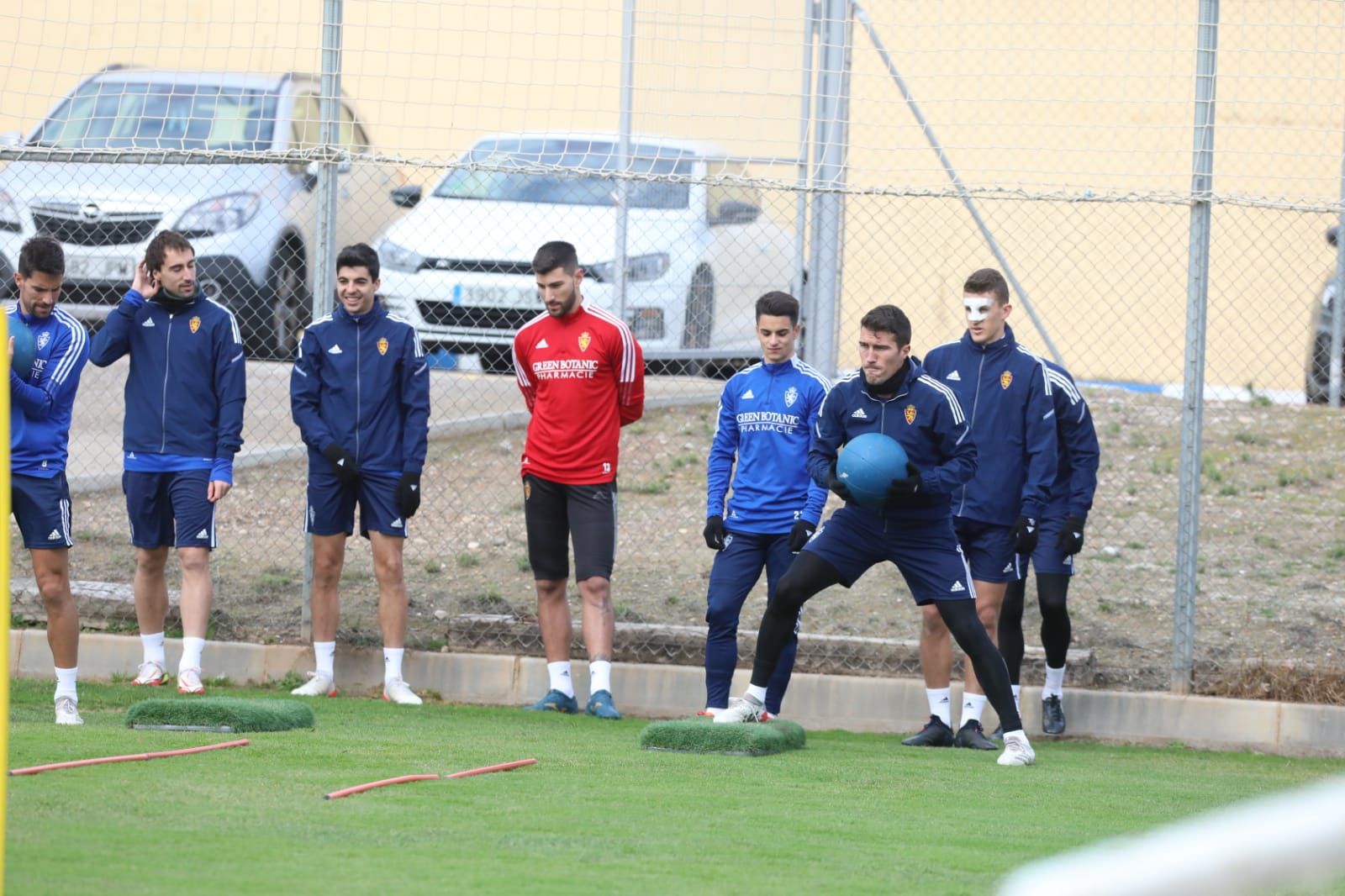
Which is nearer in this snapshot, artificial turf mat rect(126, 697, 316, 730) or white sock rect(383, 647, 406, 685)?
artificial turf mat rect(126, 697, 316, 730)

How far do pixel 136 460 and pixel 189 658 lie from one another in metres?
1.06

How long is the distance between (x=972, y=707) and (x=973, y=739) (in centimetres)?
18

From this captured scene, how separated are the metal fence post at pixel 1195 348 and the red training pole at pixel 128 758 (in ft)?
15.4

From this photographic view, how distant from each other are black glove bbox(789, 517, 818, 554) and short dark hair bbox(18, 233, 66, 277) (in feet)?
11.5

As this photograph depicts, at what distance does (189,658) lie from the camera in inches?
326

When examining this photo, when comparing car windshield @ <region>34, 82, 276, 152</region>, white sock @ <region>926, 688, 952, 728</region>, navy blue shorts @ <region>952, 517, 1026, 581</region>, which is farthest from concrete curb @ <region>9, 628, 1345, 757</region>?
car windshield @ <region>34, 82, 276, 152</region>

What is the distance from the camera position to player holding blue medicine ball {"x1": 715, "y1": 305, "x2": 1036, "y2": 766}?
23.3ft

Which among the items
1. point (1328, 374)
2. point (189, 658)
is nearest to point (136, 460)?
point (189, 658)

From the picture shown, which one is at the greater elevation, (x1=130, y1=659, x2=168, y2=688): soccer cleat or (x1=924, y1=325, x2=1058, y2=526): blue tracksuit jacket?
(x1=924, y1=325, x2=1058, y2=526): blue tracksuit jacket

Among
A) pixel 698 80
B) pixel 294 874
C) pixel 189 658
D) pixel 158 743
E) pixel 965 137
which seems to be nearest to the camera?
pixel 294 874

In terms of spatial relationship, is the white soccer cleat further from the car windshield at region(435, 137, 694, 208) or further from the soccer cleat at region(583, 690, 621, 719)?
the car windshield at region(435, 137, 694, 208)

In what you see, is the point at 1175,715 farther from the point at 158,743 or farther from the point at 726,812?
the point at 158,743

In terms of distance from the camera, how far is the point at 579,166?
9.67m

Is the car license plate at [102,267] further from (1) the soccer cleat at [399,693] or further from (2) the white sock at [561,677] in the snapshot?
(2) the white sock at [561,677]
